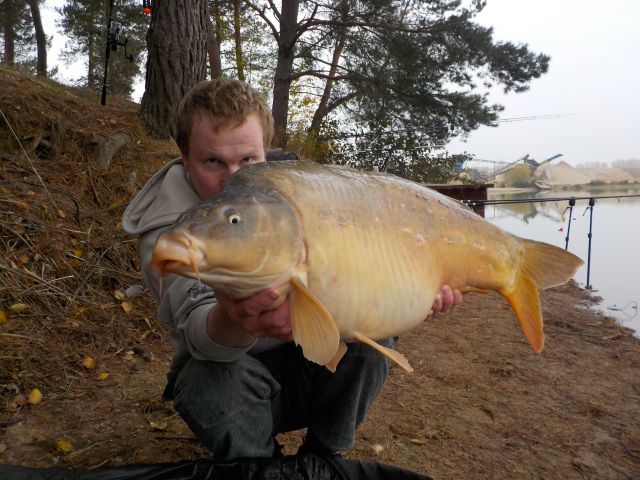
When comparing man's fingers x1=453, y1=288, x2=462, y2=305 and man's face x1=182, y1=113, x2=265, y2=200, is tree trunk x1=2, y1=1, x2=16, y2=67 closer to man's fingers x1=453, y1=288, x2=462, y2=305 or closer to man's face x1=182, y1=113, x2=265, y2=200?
man's face x1=182, y1=113, x2=265, y2=200

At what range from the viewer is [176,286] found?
118 cm

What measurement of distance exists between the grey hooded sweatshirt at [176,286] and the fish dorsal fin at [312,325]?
283 millimetres

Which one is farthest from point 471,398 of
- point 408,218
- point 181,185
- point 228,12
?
point 228,12

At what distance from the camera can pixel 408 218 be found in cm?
110

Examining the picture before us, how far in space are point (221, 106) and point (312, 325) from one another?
2.21ft

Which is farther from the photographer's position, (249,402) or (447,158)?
(447,158)

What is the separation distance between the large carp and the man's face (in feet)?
1.07

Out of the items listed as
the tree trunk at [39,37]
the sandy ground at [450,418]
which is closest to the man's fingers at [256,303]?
the sandy ground at [450,418]

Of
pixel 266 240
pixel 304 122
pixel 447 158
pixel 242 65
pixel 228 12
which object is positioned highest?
pixel 228 12

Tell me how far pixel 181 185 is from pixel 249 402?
1.94 feet

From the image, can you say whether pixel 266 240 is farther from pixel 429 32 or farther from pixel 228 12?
pixel 228 12

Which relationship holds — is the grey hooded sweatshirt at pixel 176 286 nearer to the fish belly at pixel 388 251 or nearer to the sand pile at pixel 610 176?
the fish belly at pixel 388 251

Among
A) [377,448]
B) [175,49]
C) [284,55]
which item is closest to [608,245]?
[284,55]

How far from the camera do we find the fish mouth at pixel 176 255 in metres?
0.74
